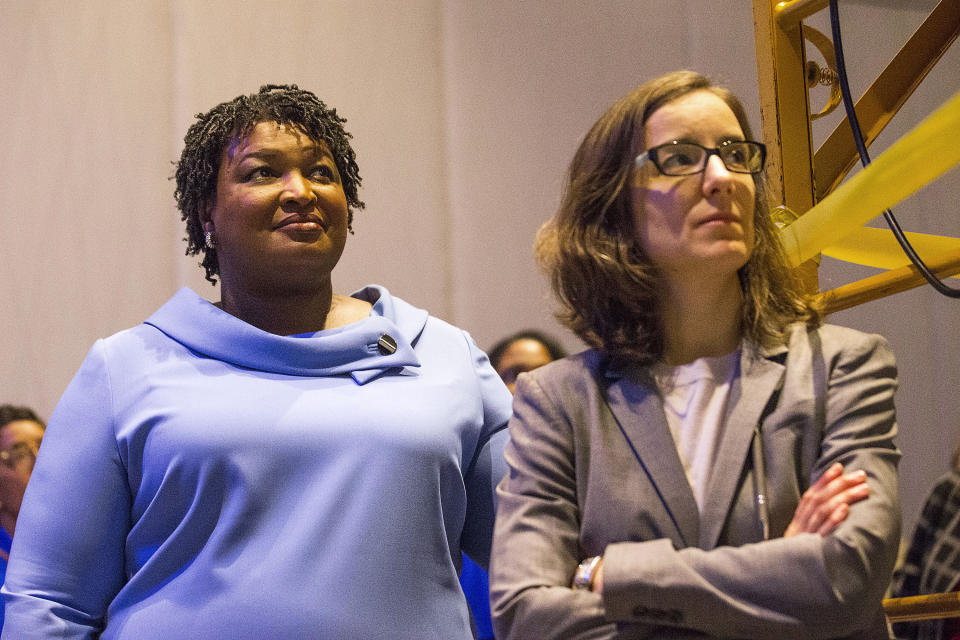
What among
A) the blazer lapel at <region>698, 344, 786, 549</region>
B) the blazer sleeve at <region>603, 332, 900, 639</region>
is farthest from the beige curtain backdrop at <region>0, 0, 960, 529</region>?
the blazer sleeve at <region>603, 332, 900, 639</region>

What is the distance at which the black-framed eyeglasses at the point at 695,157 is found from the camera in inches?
67.3

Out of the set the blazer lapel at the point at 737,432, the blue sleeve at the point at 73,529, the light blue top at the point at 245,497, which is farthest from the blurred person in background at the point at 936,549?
the blue sleeve at the point at 73,529

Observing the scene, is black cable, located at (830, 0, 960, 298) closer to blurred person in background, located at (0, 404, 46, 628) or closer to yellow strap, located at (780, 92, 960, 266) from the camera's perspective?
yellow strap, located at (780, 92, 960, 266)

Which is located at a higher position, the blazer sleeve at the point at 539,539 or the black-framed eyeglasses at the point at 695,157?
the black-framed eyeglasses at the point at 695,157

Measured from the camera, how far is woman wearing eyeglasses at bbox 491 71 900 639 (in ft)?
4.71

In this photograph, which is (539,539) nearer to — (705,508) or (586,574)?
(586,574)

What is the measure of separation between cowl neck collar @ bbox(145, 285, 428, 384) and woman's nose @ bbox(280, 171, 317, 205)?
29 cm

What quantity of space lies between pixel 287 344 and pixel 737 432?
1.10m

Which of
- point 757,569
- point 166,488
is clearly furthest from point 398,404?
point 757,569

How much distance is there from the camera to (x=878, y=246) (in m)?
2.22

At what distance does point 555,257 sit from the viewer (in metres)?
1.89

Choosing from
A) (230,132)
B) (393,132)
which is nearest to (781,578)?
(230,132)

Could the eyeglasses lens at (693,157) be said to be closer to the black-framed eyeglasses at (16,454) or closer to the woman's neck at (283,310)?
the woman's neck at (283,310)

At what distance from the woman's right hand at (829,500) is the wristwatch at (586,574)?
0.27m
